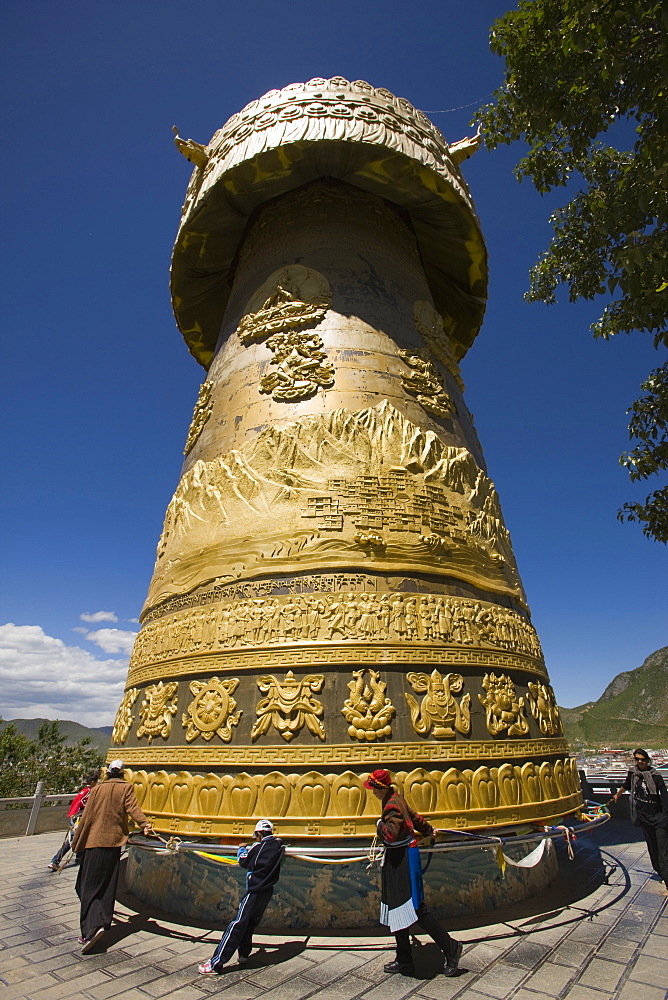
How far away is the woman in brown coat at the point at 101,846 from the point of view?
4.23 metres

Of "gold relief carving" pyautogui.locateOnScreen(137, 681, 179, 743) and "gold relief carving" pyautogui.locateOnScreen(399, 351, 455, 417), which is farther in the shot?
"gold relief carving" pyautogui.locateOnScreen(399, 351, 455, 417)

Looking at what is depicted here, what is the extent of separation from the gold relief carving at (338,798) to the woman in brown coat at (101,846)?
602mm

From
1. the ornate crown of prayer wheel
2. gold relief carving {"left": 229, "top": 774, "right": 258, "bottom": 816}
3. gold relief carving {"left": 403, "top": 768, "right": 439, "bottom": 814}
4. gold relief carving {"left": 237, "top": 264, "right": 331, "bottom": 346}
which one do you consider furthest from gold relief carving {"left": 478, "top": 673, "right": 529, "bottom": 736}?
gold relief carving {"left": 237, "top": 264, "right": 331, "bottom": 346}

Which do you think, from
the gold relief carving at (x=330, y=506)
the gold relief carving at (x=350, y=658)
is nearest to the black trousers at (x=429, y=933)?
the gold relief carving at (x=350, y=658)

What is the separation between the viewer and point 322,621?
539cm

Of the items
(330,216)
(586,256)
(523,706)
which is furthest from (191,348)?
(523,706)

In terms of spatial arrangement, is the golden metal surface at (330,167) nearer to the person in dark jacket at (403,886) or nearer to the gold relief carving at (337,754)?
the gold relief carving at (337,754)

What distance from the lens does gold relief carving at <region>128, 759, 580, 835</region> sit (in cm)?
464

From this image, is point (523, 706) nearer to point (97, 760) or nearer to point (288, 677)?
point (288, 677)

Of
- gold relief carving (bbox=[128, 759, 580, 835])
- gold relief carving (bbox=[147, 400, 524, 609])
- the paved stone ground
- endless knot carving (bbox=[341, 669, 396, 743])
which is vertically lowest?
the paved stone ground

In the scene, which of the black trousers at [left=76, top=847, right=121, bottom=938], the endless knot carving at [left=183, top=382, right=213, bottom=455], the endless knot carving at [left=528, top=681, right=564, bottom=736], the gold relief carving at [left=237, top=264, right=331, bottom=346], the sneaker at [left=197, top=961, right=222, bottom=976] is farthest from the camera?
the endless knot carving at [left=183, top=382, right=213, bottom=455]

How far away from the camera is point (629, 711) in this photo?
61625mm

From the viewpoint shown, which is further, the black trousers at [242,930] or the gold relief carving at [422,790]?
the gold relief carving at [422,790]

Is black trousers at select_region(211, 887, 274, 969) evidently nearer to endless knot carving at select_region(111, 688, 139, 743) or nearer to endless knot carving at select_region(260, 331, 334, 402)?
endless knot carving at select_region(111, 688, 139, 743)
